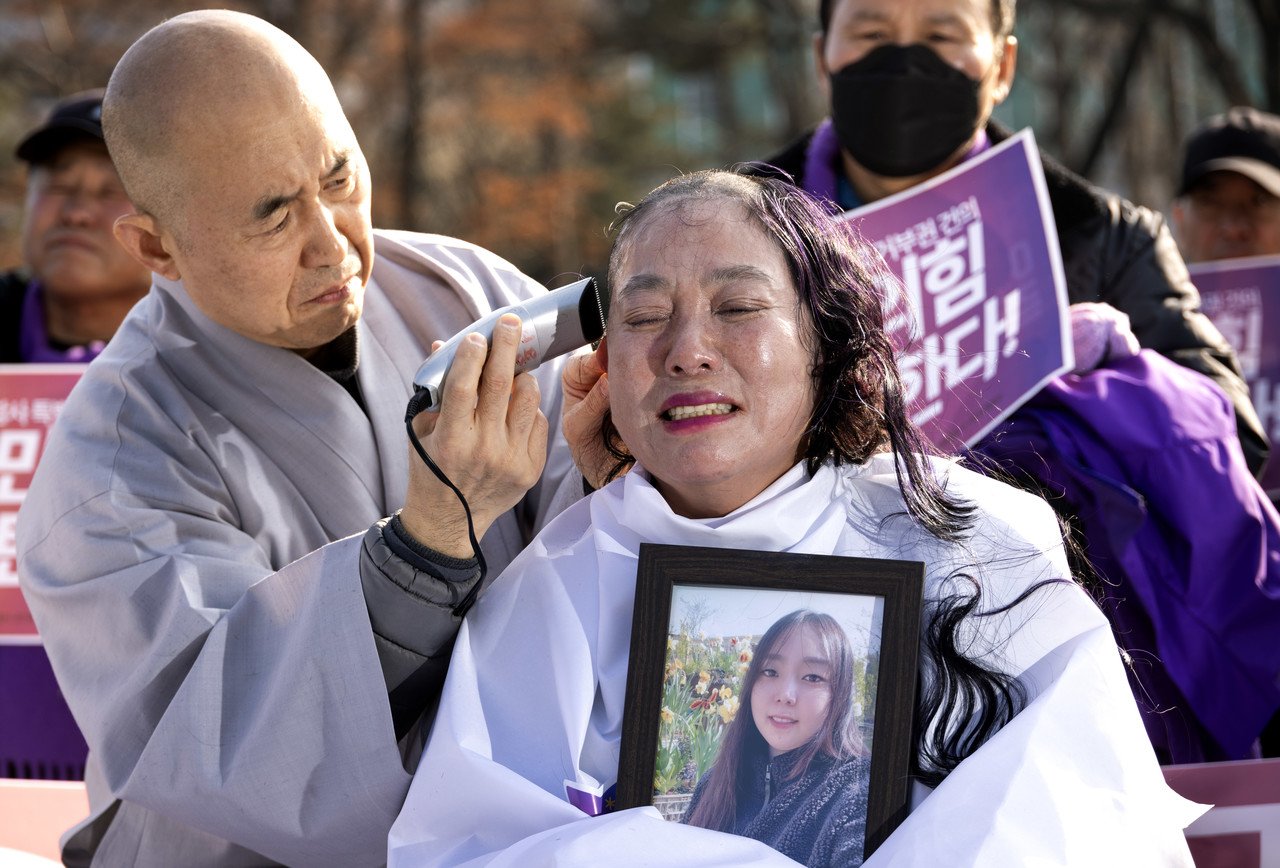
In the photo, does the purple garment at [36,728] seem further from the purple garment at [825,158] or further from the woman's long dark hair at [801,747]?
the purple garment at [825,158]

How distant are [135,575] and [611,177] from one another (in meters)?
14.6

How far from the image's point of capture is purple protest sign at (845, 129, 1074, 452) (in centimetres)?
286

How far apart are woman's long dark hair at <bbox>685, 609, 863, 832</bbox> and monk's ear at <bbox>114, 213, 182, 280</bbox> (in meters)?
1.27

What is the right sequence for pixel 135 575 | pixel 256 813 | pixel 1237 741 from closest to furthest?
1. pixel 256 813
2. pixel 135 575
3. pixel 1237 741

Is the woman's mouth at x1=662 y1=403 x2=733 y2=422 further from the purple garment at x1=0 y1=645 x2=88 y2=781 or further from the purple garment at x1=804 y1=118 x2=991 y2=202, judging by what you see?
the purple garment at x1=0 y1=645 x2=88 y2=781

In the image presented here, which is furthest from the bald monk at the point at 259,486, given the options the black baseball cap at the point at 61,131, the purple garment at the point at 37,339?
the black baseball cap at the point at 61,131

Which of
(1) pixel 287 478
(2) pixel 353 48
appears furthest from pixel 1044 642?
(2) pixel 353 48

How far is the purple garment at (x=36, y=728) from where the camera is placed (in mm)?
3283

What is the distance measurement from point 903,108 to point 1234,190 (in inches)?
78.6

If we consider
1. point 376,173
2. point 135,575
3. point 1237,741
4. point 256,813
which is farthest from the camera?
point 376,173

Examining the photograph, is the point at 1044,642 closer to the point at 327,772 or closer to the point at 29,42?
the point at 327,772

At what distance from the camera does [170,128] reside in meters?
2.44

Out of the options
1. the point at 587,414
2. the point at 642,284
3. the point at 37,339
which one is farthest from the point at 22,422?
the point at 642,284

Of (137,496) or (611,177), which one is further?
(611,177)
